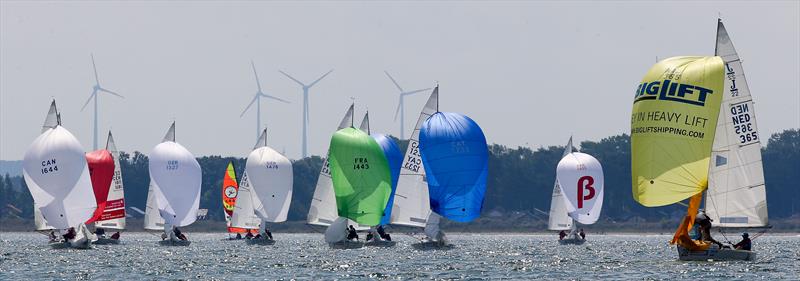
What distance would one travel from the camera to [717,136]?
56.6 metres

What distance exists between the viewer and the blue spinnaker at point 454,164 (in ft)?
238

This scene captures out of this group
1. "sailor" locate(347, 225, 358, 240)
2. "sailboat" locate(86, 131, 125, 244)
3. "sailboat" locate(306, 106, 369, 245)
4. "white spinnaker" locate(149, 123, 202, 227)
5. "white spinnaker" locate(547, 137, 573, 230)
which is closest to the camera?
"sailor" locate(347, 225, 358, 240)

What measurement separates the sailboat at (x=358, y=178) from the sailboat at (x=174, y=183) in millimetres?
13126

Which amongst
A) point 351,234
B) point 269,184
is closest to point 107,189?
point 269,184

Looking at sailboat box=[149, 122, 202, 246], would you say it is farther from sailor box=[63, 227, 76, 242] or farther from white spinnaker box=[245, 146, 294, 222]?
sailor box=[63, 227, 76, 242]

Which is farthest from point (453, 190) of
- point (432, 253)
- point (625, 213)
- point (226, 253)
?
point (625, 213)

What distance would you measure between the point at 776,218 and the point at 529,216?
2948 centimetres

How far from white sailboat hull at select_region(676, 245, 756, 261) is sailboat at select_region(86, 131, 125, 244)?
4060 centimetres

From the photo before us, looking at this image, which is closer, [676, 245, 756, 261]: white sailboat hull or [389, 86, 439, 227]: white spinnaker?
[676, 245, 756, 261]: white sailboat hull

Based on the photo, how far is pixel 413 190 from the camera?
78.6m

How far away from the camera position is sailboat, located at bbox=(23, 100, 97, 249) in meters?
76.4

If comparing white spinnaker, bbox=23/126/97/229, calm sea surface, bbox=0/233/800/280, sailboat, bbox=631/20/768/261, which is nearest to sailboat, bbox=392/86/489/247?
calm sea surface, bbox=0/233/800/280

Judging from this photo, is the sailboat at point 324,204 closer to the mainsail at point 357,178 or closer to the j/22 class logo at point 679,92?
the mainsail at point 357,178

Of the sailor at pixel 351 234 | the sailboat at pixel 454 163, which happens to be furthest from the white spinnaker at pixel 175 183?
the sailboat at pixel 454 163
